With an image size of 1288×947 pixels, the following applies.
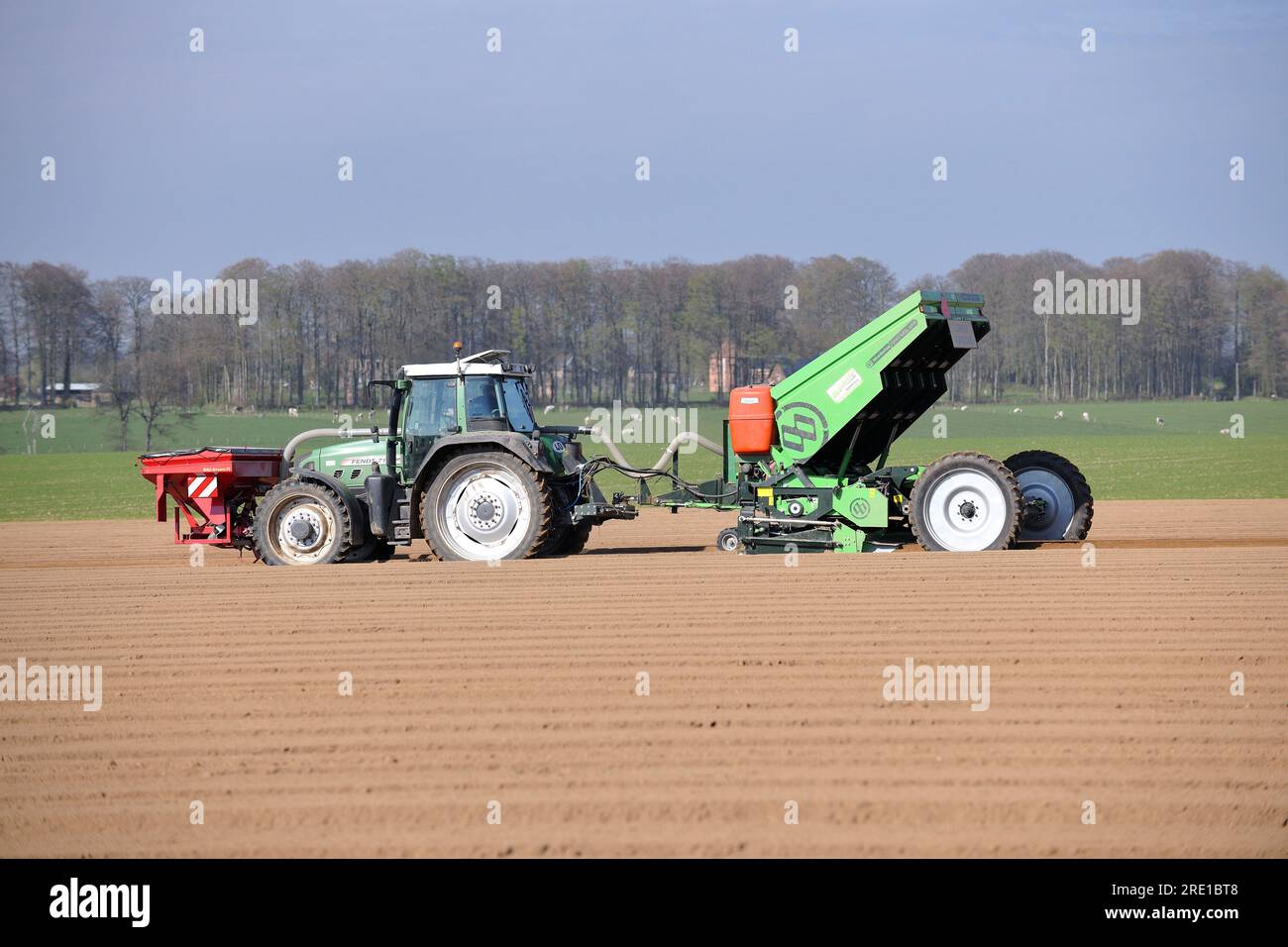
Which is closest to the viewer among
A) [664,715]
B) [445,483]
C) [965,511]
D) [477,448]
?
[664,715]

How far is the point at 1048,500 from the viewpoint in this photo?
13.3 metres

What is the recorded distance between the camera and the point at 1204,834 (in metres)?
5.21

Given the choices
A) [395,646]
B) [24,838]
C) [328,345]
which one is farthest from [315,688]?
[328,345]

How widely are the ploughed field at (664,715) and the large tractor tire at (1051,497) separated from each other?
134 cm

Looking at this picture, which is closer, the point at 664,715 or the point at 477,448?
the point at 664,715

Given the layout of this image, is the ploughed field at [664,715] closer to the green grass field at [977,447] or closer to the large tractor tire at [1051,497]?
the large tractor tire at [1051,497]

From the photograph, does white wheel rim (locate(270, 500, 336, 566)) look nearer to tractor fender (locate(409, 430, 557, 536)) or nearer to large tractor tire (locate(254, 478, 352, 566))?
large tractor tire (locate(254, 478, 352, 566))

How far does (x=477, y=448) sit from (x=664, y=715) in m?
6.40

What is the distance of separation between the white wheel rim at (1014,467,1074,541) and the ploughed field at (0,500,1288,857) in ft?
4.47

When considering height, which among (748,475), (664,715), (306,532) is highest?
(748,475)

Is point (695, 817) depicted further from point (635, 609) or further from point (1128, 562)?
point (1128, 562)

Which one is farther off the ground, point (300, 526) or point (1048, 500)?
point (1048, 500)

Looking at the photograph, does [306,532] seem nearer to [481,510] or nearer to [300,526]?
[300,526]

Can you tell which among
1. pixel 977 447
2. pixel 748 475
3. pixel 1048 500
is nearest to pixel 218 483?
pixel 748 475
